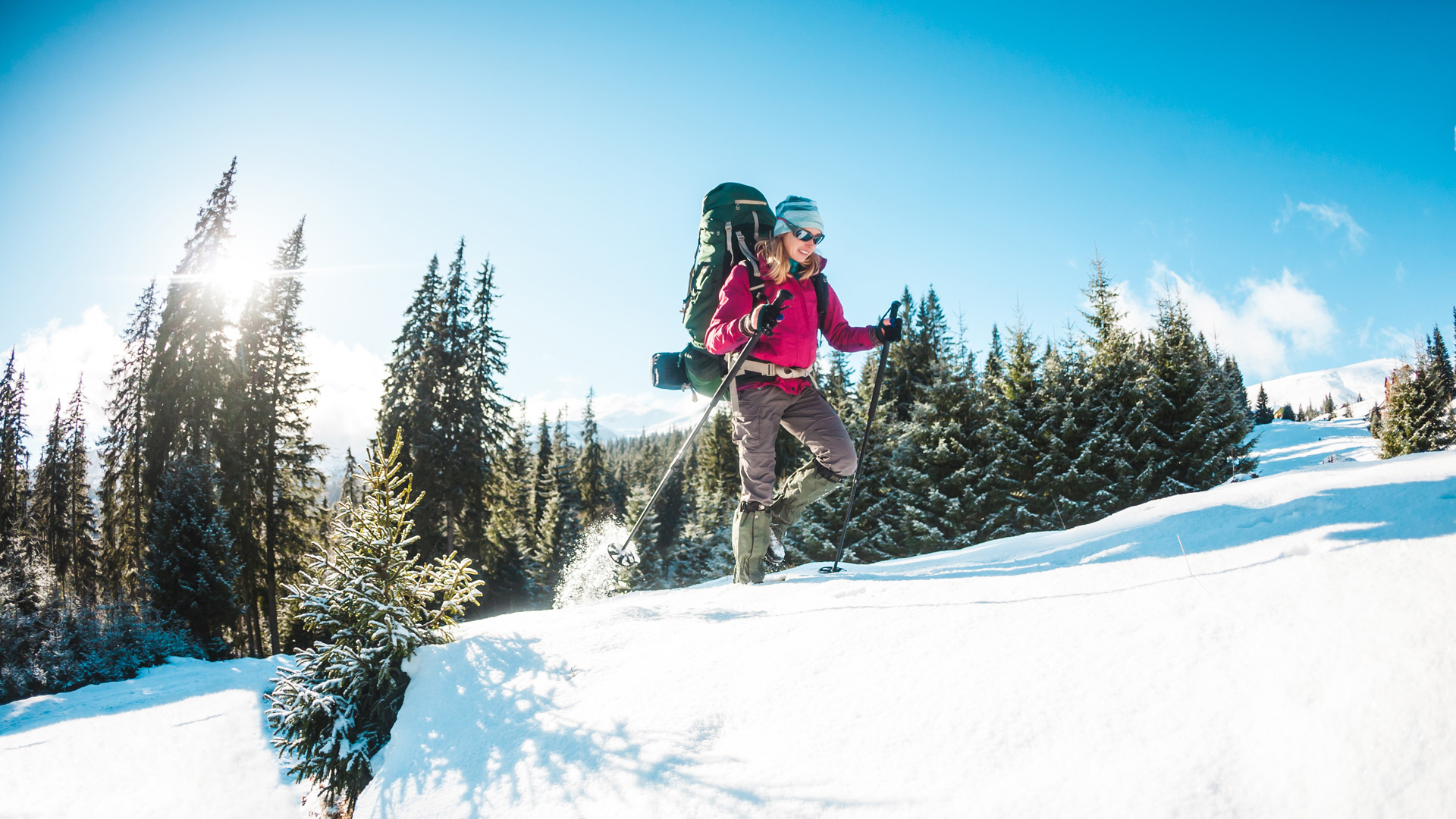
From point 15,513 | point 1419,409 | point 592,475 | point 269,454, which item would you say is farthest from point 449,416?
point 1419,409

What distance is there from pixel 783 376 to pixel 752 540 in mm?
1175

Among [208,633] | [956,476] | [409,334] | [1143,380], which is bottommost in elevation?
[208,633]

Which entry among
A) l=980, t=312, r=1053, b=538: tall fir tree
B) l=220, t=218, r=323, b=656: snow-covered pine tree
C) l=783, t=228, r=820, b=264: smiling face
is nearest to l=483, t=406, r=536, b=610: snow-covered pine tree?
l=220, t=218, r=323, b=656: snow-covered pine tree

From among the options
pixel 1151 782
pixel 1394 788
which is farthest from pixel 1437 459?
pixel 1151 782

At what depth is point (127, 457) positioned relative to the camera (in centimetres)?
2184

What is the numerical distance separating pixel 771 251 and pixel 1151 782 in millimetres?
3187

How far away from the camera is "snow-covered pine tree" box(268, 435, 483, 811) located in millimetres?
3209

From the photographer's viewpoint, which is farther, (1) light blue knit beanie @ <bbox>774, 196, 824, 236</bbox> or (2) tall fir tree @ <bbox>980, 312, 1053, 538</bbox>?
(2) tall fir tree @ <bbox>980, 312, 1053, 538</bbox>

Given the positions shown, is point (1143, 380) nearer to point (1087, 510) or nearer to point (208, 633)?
point (1087, 510)

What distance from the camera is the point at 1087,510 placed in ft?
50.9

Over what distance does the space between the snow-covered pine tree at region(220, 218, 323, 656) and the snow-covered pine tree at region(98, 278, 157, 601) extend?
3980 millimetres

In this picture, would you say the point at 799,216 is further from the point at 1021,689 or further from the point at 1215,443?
the point at 1215,443

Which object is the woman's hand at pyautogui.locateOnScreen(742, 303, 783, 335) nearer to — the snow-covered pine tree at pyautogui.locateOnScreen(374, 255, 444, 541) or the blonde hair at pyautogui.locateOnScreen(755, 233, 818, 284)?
the blonde hair at pyautogui.locateOnScreen(755, 233, 818, 284)

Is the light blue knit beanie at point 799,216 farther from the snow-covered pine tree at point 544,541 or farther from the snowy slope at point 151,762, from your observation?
the snow-covered pine tree at point 544,541
